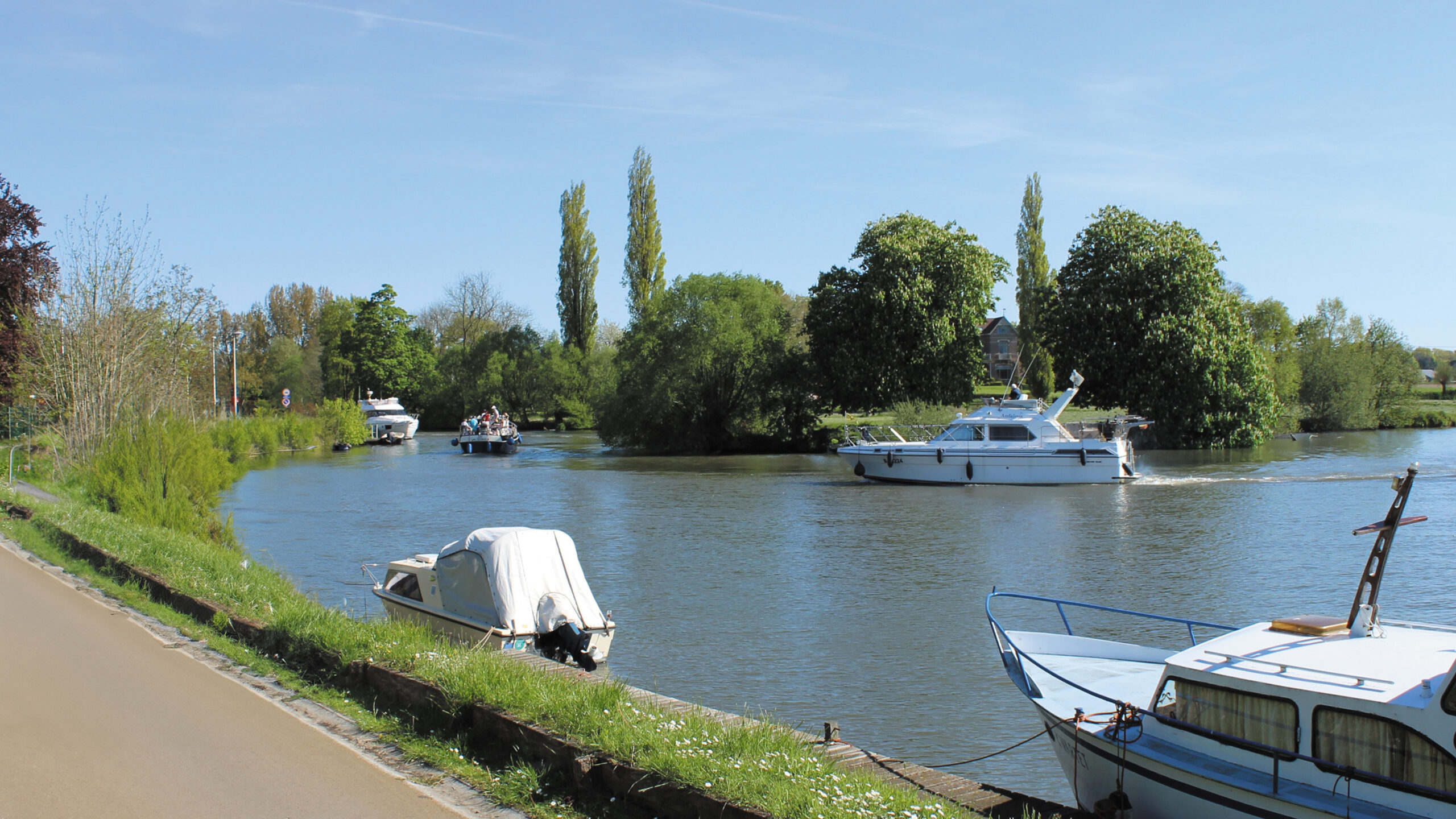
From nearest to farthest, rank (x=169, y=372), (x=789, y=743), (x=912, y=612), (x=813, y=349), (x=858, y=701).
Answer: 1. (x=789, y=743)
2. (x=858, y=701)
3. (x=912, y=612)
4. (x=169, y=372)
5. (x=813, y=349)

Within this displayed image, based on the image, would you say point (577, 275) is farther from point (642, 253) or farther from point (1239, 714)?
point (1239, 714)

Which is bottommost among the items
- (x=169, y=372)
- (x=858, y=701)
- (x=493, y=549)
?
(x=858, y=701)

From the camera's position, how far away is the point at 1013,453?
39.5 m

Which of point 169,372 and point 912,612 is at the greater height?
point 169,372

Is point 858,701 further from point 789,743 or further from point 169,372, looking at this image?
point 169,372

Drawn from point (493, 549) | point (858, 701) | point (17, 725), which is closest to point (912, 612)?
point (858, 701)

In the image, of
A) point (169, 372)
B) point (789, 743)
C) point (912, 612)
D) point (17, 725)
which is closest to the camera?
point (789, 743)

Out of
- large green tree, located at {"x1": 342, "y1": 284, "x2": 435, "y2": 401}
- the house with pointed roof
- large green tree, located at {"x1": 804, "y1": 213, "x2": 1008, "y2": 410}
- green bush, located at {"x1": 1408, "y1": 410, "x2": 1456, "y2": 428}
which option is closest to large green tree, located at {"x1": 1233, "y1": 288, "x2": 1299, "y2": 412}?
green bush, located at {"x1": 1408, "y1": 410, "x2": 1456, "y2": 428}

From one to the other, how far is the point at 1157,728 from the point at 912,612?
9464 mm

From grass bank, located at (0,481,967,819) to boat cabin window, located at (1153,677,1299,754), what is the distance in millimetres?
2746

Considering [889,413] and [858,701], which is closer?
[858,701]

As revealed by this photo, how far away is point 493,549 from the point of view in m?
13.0

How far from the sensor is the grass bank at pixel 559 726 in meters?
5.61

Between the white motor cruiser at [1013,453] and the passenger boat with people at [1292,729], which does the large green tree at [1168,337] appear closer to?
the white motor cruiser at [1013,453]
